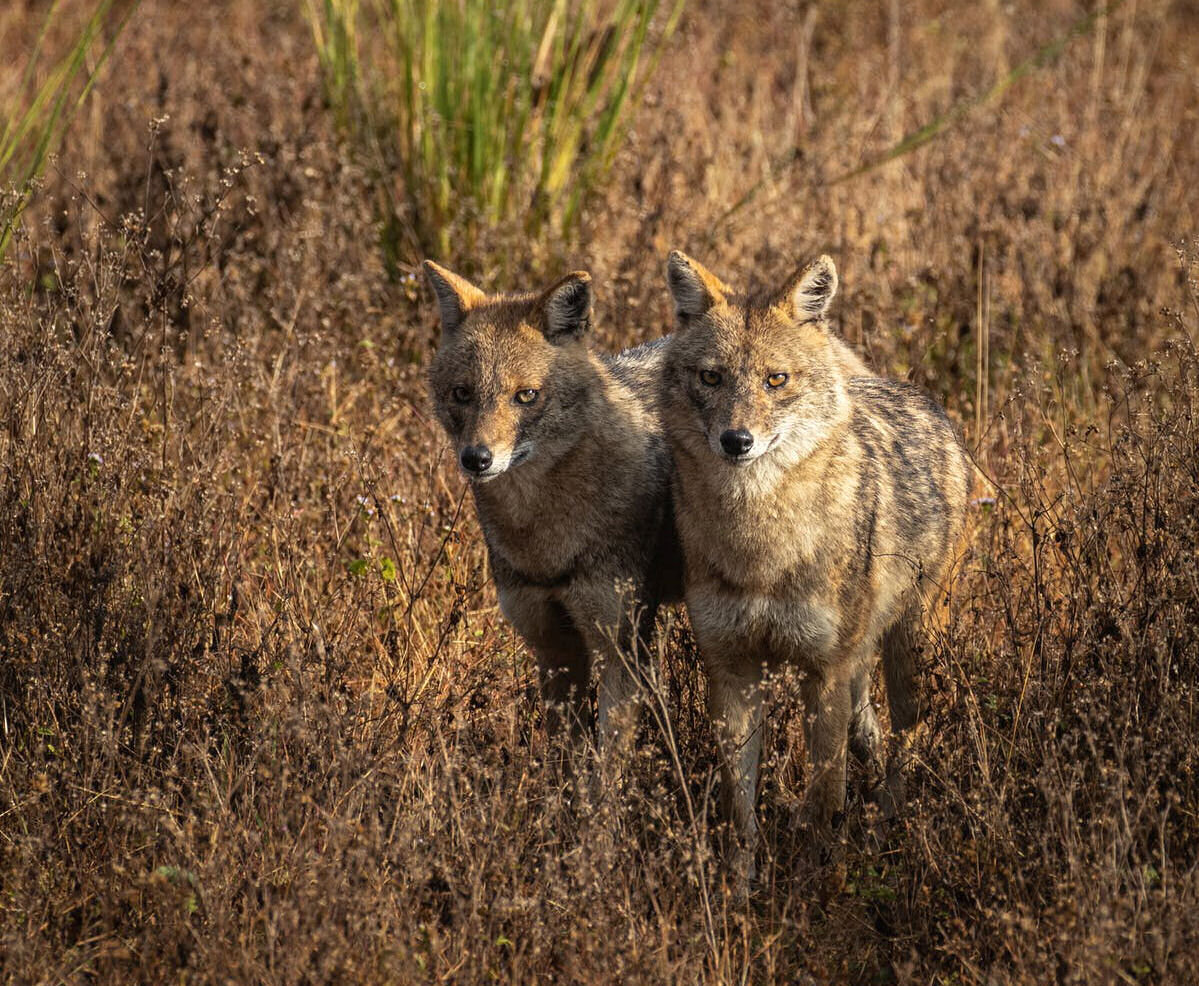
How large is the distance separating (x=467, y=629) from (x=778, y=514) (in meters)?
1.79

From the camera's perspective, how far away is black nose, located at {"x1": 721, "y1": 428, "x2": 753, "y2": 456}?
15.0 feet

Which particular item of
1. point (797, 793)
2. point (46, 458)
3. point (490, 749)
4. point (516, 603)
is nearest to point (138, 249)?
point (46, 458)

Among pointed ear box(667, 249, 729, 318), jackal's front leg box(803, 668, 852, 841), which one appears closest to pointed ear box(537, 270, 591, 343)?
pointed ear box(667, 249, 729, 318)

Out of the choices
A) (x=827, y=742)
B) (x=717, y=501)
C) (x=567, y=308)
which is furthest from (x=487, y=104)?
(x=827, y=742)

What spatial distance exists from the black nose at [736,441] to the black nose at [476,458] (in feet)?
2.69

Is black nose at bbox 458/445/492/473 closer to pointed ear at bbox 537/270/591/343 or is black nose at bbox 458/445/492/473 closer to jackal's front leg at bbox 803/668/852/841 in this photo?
pointed ear at bbox 537/270/591/343

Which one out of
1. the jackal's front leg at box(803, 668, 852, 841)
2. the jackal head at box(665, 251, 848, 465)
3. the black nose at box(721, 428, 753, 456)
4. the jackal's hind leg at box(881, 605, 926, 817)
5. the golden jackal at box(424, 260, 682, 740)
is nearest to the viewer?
the black nose at box(721, 428, 753, 456)

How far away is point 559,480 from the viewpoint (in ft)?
17.1

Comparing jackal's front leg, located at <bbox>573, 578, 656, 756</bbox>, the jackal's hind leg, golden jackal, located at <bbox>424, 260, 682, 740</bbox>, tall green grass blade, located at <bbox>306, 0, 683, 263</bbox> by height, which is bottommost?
the jackal's hind leg

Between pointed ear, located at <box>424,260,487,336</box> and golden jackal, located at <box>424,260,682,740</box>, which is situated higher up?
pointed ear, located at <box>424,260,487,336</box>

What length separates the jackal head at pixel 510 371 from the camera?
196 inches

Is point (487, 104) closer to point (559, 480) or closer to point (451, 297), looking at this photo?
point (451, 297)

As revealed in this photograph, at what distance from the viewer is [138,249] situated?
5684 mm

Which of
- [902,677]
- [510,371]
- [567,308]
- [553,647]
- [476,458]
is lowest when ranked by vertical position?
[902,677]
